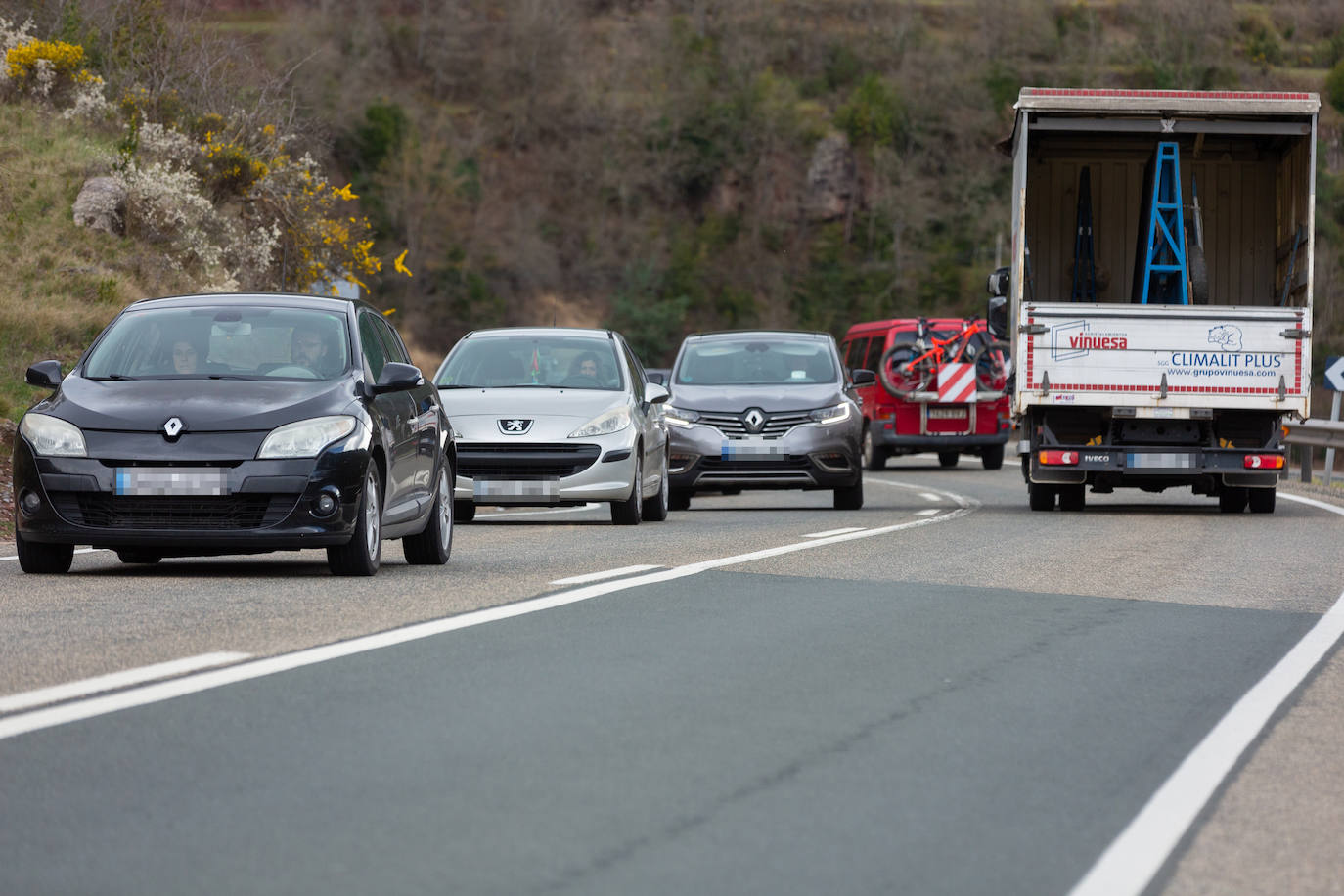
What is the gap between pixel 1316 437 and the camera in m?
27.5

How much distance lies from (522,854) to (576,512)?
49.3ft

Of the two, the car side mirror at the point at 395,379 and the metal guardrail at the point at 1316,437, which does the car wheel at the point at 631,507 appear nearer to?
the car side mirror at the point at 395,379

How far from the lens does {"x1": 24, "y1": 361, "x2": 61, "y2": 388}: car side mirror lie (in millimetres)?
11039

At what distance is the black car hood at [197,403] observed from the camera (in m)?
10.6

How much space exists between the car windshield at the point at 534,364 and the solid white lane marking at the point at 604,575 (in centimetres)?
555

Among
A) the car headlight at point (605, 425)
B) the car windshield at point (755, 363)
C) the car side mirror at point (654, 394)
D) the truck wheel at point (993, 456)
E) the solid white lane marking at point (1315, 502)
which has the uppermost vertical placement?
the car windshield at point (755, 363)

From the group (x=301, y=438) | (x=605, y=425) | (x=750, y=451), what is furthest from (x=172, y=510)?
(x=750, y=451)

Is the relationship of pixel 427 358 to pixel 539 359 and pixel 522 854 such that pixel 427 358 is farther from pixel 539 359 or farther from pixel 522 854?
pixel 522 854

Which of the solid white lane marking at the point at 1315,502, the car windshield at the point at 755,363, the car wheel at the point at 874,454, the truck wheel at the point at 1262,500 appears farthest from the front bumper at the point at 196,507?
the car wheel at the point at 874,454

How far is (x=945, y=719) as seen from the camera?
684 centimetres

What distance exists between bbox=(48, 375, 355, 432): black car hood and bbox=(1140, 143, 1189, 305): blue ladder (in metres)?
11.8

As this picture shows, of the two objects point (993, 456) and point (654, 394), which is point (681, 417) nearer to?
point (654, 394)

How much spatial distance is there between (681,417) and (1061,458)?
3.69 m

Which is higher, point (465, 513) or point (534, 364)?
point (534, 364)
